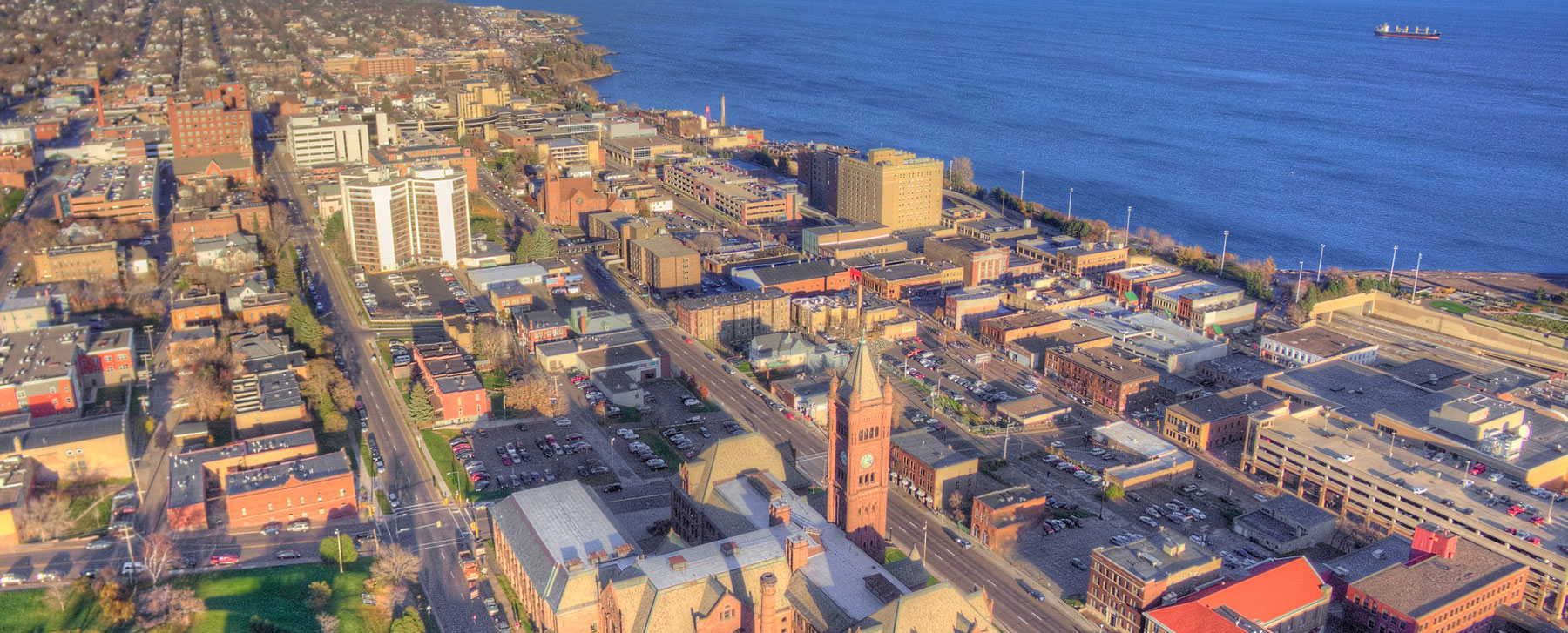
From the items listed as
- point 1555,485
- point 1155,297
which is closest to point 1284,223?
point 1155,297

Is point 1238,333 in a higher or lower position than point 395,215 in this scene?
lower

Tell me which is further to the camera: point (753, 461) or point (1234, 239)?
point (1234, 239)

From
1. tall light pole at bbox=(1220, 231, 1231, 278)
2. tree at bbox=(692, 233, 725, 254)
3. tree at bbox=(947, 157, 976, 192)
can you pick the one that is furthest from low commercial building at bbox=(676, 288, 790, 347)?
tree at bbox=(947, 157, 976, 192)

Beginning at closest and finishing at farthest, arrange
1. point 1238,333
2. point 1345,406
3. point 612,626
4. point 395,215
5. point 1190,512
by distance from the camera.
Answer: point 612,626 → point 1190,512 → point 1345,406 → point 1238,333 → point 395,215

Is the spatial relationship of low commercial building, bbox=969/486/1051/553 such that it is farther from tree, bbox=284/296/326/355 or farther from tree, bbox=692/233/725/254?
tree, bbox=692/233/725/254

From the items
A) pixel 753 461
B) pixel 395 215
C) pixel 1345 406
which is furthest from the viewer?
pixel 395 215

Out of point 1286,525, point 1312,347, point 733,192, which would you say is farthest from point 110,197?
point 1312,347

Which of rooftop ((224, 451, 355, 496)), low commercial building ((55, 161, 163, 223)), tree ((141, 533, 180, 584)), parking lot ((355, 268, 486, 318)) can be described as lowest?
tree ((141, 533, 180, 584))

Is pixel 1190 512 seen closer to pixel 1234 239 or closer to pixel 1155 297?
pixel 1155 297
